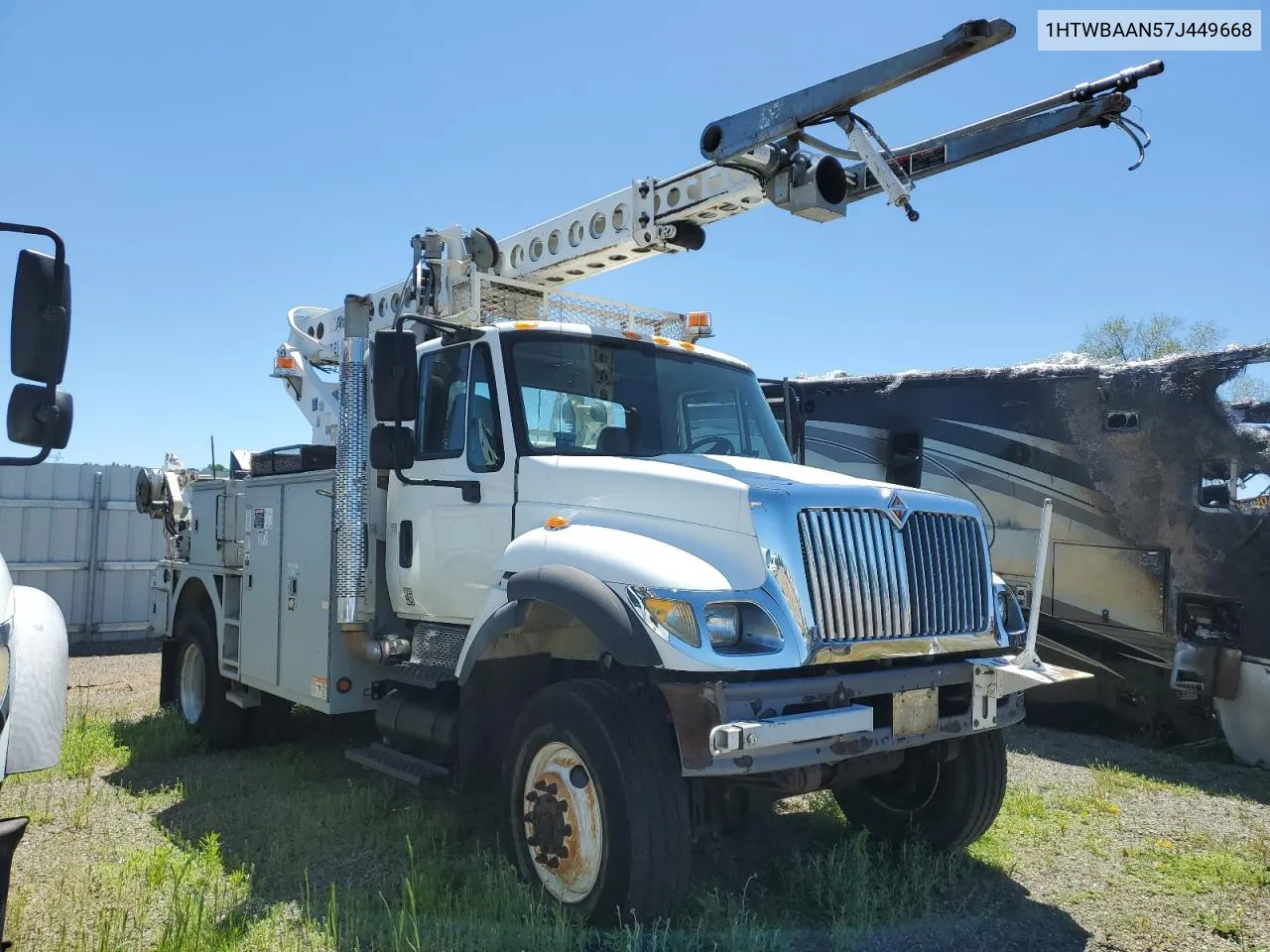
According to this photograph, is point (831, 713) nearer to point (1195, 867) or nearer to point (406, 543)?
point (1195, 867)

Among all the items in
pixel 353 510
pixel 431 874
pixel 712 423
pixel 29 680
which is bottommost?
pixel 431 874

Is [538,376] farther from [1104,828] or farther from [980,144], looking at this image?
[1104,828]

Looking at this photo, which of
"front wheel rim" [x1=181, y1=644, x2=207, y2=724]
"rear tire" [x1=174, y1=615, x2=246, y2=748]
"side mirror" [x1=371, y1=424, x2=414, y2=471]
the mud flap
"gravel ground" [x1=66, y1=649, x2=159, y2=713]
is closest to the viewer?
the mud flap

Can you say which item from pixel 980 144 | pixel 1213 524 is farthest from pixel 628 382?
pixel 1213 524

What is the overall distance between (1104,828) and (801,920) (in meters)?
2.36

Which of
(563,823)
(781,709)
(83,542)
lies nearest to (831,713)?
(781,709)

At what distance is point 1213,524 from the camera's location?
23.5 ft

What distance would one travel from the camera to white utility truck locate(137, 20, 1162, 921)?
361 centimetres

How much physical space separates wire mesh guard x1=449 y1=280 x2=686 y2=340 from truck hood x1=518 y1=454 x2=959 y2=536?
5.98ft

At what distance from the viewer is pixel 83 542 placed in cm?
1329

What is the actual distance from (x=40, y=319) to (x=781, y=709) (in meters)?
2.78

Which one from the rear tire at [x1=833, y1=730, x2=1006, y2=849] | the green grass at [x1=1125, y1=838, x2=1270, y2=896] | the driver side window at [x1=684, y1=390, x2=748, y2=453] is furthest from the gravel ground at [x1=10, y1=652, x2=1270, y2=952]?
the driver side window at [x1=684, y1=390, x2=748, y2=453]

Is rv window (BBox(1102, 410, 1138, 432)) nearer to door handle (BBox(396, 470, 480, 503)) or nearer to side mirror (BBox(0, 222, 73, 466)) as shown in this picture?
door handle (BBox(396, 470, 480, 503))

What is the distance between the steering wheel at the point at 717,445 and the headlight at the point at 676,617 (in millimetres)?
1653
